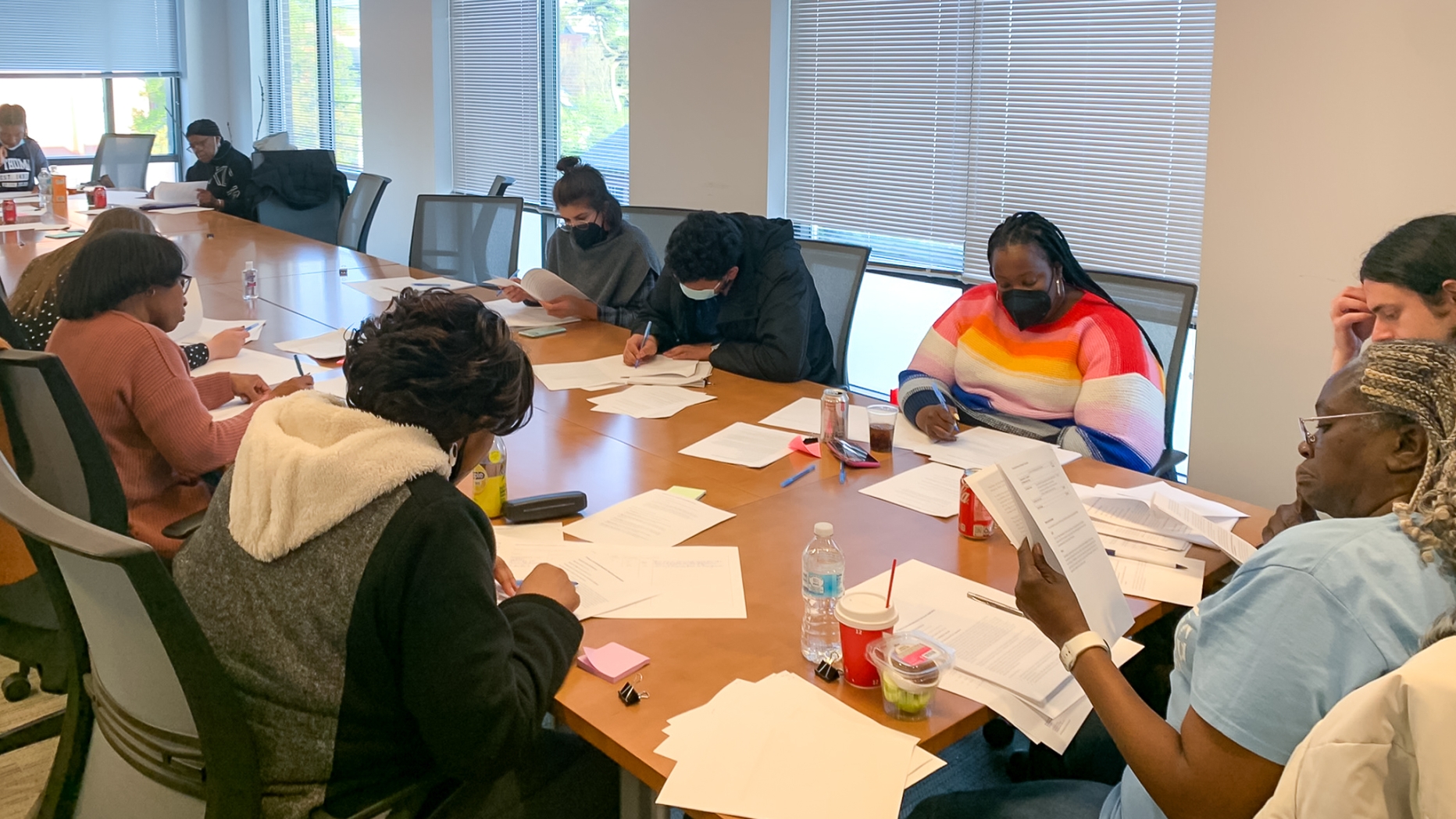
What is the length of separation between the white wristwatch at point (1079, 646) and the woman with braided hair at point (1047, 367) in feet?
4.06

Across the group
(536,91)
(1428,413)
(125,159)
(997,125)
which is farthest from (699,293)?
(125,159)

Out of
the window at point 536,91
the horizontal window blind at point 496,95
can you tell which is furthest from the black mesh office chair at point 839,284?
the horizontal window blind at point 496,95

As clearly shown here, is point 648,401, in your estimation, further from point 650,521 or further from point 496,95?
point 496,95

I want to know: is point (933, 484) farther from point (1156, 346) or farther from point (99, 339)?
point (99, 339)

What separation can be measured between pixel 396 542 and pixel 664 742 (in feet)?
1.34

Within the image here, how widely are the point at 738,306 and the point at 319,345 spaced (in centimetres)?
124

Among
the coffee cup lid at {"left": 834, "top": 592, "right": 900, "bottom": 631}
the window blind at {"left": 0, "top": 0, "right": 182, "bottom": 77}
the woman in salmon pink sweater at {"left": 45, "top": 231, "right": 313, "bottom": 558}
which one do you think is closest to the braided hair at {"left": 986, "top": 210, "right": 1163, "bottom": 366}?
the coffee cup lid at {"left": 834, "top": 592, "right": 900, "bottom": 631}

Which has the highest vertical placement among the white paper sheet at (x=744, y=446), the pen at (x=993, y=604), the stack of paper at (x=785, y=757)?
the white paper sheet at (x=744, y=446)

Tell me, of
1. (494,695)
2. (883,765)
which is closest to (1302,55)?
(883,765)

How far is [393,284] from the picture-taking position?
4.27m

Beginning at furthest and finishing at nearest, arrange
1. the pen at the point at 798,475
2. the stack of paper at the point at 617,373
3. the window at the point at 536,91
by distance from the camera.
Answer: the window at the point at 536,91
the stack of paper at the point at 617,373
the pen at the point at 798,475

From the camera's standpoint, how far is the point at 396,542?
132 centimetres

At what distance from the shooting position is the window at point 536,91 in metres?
6.12

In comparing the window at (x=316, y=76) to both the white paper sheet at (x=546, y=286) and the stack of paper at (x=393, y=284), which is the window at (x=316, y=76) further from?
the white paper sheet at (x=546, y=286)
